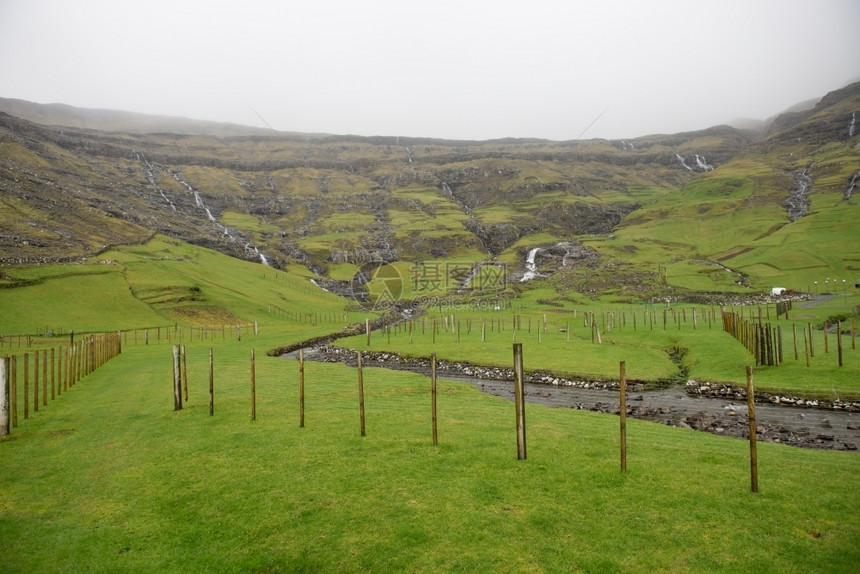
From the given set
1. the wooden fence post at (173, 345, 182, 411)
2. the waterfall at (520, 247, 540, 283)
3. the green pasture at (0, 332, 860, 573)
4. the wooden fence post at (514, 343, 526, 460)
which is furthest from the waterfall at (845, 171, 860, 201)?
the wooden fence post at (173, 345, 182, 411)

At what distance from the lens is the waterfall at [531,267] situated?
132m

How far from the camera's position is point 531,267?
472 ft

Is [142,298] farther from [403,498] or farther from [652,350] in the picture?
[403,498]

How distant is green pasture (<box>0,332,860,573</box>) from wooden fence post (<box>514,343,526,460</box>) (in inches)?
18.5

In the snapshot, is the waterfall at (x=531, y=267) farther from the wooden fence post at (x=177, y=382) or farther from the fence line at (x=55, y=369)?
the wooden fence post at (x=177, y=382)

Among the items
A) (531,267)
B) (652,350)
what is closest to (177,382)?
(652,350)

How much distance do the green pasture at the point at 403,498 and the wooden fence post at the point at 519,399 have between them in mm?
469

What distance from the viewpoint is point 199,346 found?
166 feet

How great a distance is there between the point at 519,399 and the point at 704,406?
1911 cm

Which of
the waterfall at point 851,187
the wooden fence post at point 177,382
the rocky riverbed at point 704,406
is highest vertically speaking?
the waterfall at point 851,187

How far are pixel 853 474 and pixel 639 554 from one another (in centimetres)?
846

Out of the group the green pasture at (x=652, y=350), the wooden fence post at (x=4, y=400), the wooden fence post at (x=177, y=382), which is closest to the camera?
the wooden fence post at (x=4, y=400)

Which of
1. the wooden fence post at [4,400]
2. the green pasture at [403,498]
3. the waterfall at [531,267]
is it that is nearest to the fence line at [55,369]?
the wooden fence post at [4,400]

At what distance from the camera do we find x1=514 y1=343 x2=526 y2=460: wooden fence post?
1279 centimetres
